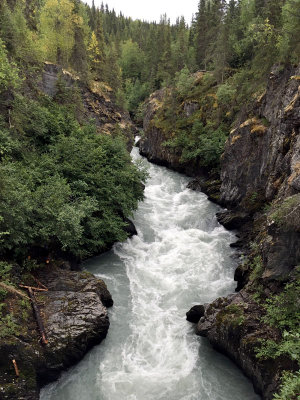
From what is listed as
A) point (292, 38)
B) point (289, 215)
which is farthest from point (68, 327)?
point (292, 38)

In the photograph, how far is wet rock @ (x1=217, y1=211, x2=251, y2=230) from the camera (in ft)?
68.5

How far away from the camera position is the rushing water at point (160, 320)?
9836 mm

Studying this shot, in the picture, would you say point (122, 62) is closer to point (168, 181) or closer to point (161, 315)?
point (168, 181)

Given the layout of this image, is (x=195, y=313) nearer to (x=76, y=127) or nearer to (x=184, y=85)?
(x=76, y=127)

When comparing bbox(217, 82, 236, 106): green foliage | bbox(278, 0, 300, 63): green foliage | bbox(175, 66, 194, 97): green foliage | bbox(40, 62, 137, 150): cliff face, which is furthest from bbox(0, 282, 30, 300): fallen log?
bbox(175, 66, 194, 97): green foliage

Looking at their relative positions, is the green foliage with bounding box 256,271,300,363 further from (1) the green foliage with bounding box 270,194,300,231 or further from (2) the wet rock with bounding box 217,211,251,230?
(2) the wet rock with bounding box 217,211,251,230

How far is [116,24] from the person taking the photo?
110188mm

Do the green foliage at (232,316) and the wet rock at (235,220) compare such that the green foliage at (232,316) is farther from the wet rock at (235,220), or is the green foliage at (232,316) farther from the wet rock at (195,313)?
the wet rock at (235,220)

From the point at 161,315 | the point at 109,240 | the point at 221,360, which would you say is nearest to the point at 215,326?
the point at 221,360

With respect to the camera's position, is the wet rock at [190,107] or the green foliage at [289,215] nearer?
the green foliage at [289,215]

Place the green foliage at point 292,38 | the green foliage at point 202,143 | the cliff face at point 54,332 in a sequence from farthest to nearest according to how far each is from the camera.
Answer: the green foliage at point 202,143, the green foliage at point 292,38, the cliff face at point 54,332

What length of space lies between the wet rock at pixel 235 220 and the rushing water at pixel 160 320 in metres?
0.64

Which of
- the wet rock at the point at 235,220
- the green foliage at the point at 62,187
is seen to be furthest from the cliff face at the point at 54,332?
the wet rock at the point at 235,220

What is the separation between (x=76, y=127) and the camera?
2047 cm
